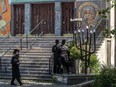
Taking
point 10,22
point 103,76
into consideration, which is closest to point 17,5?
point 10,22

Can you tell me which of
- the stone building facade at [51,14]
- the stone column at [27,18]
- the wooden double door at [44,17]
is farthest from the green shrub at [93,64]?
Answer: the stone column at [27,18]

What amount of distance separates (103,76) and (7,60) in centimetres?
1107

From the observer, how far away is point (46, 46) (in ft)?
81.8

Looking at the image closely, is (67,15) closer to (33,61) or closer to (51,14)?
(51,14)

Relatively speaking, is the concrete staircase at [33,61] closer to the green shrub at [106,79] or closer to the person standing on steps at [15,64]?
the person standing on steps at [15,64]

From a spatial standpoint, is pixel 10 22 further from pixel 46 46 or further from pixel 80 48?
pixel 80 48

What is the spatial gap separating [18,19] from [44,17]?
2.17 meters

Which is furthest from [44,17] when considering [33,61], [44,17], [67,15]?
[33,61]

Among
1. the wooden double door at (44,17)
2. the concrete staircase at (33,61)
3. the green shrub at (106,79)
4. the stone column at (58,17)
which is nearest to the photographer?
the green shrub at (106,79)

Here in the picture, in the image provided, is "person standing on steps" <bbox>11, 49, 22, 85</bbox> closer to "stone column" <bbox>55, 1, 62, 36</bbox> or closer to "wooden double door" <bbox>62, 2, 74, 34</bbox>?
"stone column" <bbox>55, 1, 62, 36</bbox>

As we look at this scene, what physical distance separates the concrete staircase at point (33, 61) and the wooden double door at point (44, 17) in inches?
178

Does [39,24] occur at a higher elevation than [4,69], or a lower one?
higher

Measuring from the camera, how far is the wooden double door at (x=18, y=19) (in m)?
32.2

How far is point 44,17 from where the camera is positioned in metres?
31.5
